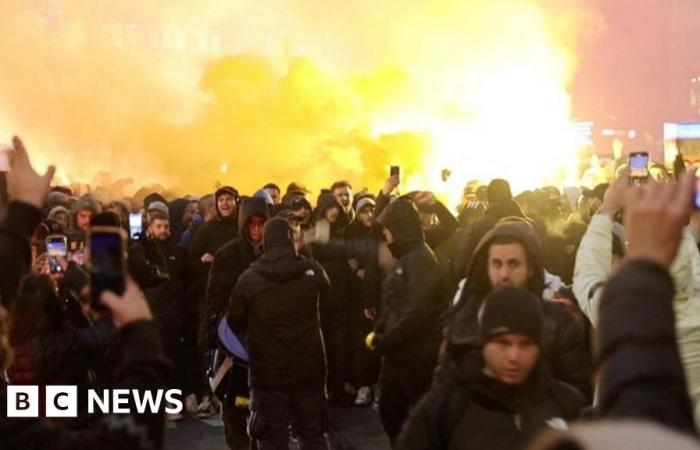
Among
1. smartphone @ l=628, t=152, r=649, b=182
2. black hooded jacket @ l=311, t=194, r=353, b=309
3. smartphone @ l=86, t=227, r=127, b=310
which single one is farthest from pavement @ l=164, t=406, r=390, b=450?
smartphone @ l=86, t=227, r=127, b=310

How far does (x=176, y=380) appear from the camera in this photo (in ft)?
31.4

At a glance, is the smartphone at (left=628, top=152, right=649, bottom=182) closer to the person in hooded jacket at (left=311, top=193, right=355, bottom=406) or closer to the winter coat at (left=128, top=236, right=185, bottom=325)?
the person in hooded jacket at (left=311, top=193, right=355, bottom=406)

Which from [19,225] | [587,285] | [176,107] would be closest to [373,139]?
[176,107]

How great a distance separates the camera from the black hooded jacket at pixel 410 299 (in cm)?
632

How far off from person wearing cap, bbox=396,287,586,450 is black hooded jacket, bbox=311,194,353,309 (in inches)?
241

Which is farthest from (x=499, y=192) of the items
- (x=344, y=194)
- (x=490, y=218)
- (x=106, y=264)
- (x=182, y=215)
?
(x=106, y=264)

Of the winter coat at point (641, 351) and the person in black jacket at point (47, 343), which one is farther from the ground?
the winter coat at point (641, 351)

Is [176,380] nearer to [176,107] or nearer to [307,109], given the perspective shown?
[307,109]

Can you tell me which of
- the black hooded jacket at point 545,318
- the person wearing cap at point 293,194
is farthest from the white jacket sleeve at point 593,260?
the person wearing cap at point 293,194

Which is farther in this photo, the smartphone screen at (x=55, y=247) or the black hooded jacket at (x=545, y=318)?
the smartphone screen at (x=55, y=247)

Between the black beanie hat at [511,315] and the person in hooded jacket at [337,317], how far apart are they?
20.2 feet

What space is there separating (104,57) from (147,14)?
255cm

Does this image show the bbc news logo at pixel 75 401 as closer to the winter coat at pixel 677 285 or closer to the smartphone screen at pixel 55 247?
the smartphone screen at pixel 55 247

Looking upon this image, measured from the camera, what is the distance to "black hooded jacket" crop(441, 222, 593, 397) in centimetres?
407
